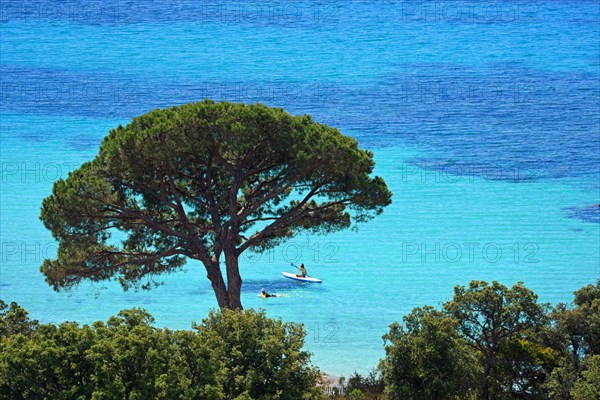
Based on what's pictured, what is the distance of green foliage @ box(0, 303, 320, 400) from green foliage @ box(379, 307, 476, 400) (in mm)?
2912

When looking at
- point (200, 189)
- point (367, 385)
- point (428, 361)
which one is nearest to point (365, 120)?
point (367, 385)

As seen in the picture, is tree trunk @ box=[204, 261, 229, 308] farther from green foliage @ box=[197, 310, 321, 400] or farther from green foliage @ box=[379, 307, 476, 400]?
green foliage @ box=[379, 307, 476, 400]

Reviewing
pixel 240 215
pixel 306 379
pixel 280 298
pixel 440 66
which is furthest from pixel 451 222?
pixel 306 379

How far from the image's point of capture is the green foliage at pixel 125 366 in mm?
17906

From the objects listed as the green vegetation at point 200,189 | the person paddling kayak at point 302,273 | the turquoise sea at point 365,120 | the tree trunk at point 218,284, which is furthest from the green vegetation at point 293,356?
the person paddling kayak at point 302,273

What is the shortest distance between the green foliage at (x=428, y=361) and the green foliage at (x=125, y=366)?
2.91 m

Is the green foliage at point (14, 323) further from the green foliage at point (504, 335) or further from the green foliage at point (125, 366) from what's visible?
the green foliage at point (504, 335)

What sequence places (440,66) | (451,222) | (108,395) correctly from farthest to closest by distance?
(440,66) < (451,222) < (108,395)

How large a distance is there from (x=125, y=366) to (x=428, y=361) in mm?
6491

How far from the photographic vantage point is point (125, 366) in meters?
18.1

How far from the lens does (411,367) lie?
21828mm

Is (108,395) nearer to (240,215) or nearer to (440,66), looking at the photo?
(240,215)

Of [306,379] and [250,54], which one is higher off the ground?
[250,54]

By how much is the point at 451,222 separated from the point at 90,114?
777 inches
